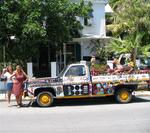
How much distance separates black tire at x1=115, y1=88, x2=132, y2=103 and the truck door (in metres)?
1.32

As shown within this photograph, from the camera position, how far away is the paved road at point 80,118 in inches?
484

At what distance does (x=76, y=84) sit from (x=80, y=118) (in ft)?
13.2

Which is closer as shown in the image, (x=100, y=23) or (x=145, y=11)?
(x=145, y=11)

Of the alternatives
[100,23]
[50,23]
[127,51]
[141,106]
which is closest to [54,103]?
[141,106]

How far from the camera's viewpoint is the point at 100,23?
3706cm

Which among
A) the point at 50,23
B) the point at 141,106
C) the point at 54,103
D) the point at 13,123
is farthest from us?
the point at 50,23

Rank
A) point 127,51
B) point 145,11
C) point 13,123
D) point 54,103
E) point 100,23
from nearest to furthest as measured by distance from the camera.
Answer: point 13,123, point 54,103, point 127,51, point 145,11, point 100,23

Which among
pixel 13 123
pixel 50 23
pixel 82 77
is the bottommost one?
pixel 13 123

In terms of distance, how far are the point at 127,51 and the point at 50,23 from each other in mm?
5294

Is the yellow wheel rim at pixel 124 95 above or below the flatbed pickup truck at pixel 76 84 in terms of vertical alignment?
below

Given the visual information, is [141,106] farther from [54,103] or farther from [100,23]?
[100,23]

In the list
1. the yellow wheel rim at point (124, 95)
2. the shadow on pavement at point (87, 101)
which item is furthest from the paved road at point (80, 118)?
the yellow wheel rim at point (124, 95)

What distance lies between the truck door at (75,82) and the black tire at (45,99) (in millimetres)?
644

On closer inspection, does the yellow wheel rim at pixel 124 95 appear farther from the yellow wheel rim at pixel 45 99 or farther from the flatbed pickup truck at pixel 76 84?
the yellow wheel rim at pixel 45 99
